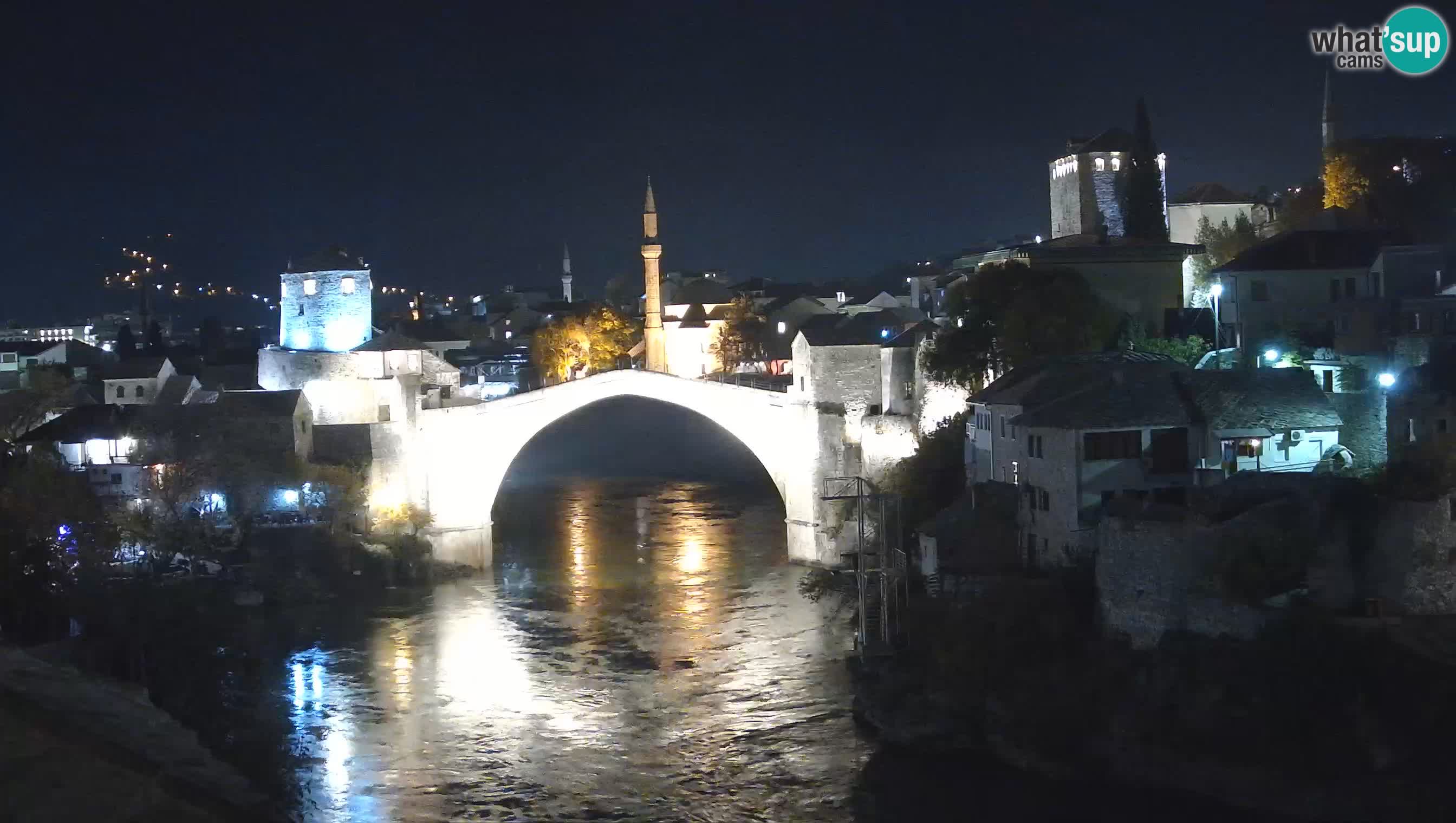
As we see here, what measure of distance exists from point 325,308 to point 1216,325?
1669 centimetres

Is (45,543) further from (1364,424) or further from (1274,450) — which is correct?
(1364,424)

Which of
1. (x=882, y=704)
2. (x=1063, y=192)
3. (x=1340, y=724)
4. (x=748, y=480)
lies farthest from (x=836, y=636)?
(x=748, y=480)

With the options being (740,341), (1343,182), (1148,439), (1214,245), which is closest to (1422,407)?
(1148,439)

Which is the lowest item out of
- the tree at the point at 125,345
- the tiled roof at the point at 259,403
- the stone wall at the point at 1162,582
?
the stone wall at the point at 1162,582

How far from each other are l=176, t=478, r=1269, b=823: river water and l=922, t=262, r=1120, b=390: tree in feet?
13.4

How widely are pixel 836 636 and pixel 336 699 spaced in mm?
6281

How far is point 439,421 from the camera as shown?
26984 millimetres

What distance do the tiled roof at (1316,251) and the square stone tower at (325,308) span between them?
16.4 meters

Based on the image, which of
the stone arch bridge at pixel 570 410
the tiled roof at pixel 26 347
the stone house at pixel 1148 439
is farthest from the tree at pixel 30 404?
the stone house at pixel 1148 439

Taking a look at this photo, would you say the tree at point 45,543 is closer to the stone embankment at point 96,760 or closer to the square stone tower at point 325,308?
the stone embankment at point 96,760

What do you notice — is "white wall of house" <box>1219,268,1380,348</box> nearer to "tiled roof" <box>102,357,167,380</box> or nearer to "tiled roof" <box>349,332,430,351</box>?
"tiled roof" <box>349,332,430,351</box>

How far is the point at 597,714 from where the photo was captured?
17812mm

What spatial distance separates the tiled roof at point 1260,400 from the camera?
16.7 m

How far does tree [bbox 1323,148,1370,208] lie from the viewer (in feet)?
87.0
